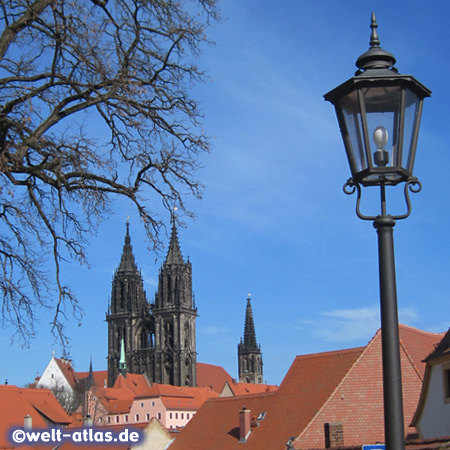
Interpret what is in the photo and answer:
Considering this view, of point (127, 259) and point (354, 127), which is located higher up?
point (127, 259)

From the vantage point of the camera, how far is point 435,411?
827 inches

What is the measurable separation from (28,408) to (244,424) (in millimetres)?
19184

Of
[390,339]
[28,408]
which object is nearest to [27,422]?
[28,408]

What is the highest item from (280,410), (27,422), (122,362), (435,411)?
(122,362)

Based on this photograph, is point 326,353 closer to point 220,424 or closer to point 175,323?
point 220,424

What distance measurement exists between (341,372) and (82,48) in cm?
2171

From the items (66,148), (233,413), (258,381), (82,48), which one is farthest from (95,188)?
(258,381)

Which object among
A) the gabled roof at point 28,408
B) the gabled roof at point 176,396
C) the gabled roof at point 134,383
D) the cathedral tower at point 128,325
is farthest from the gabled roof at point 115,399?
the gabled roof at point 28,408

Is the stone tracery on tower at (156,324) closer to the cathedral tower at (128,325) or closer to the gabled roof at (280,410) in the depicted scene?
the cathedral tower at (128,325)

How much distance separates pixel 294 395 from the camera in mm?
28859

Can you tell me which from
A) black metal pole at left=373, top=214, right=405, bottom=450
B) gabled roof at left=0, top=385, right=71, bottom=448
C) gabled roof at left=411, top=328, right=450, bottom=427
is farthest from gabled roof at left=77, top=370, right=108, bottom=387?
black metal pole at left=373, top=214, right=405, bottom=450

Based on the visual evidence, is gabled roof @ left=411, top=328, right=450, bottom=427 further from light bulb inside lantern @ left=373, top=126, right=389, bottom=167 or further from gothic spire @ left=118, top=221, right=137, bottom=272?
gothic spire @ left=118, top=221, right=137, bottom=272

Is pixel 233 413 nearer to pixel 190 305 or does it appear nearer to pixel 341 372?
pixel 341 372

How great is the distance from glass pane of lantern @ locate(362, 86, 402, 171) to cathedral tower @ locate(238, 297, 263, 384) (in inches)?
5277
